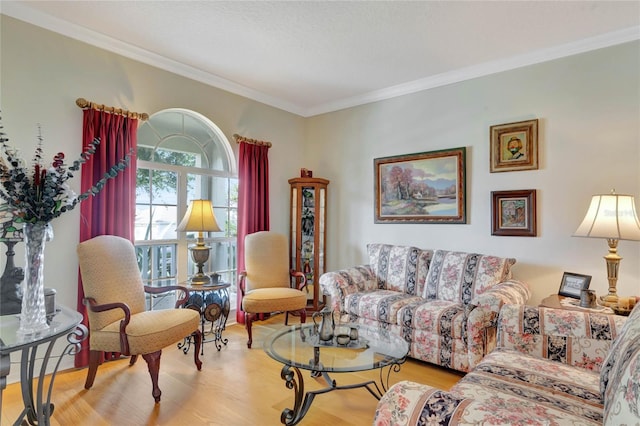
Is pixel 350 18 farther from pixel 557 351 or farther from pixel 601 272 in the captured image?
pixel 601 272

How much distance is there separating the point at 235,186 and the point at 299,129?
1.36 meters

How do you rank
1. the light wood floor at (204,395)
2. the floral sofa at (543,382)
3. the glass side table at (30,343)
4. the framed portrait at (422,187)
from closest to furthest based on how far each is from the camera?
the floral sofa at (543,382) → the glass side table at (30,343) → the light wood floor at (204,395) → the framed portrait at (422,187)

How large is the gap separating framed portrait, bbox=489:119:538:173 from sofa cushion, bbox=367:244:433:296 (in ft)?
3.78

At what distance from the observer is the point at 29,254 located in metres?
1.76

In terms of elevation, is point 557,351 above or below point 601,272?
below

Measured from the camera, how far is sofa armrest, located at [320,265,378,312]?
3.48 meters

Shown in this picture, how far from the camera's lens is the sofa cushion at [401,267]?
3600 mm

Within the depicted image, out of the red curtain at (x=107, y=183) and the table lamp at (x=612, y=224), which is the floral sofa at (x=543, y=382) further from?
the red curtain at (x=107, y=183)

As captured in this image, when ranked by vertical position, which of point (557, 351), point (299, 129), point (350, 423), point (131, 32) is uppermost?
point (131, 32)

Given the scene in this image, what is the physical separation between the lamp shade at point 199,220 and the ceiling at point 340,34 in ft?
4.88

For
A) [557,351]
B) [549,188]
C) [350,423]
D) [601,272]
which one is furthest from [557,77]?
[350,423]

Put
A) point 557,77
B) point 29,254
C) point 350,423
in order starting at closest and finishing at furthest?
point 29,254 → point 350,423 → point 557,77

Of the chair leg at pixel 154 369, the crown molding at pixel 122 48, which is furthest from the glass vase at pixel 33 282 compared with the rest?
the crown molding at pixel 122 48

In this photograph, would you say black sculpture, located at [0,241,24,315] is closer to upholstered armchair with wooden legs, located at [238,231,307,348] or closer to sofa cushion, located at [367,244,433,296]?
upholstered armchair with wooden legs, located at [238,231,307,348]
